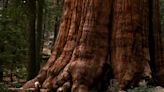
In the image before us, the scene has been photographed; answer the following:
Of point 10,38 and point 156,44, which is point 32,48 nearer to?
point 10,38

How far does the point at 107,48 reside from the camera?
9758 mm

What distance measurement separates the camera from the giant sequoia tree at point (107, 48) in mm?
9297

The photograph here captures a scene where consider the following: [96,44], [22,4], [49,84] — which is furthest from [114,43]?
[22,4]

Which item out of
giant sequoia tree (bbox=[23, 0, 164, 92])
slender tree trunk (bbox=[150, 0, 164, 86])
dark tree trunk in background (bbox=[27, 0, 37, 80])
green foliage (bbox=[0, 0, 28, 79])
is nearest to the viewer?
giant sequoia tree (bbox=[23, 0, 164, 92])

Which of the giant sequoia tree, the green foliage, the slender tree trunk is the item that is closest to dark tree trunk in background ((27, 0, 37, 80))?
the green foliage

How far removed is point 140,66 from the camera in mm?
9469

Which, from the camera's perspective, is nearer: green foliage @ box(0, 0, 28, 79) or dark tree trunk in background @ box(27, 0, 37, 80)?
green foliage @ box(0, 0, 28, 79)

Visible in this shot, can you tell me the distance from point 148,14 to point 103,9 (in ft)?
3.97

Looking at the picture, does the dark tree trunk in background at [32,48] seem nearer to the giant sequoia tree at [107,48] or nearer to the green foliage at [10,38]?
the green foliage at [10,38]

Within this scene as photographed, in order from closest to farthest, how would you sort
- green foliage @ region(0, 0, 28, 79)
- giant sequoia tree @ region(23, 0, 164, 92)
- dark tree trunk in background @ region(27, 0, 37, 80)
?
giant sequoia tree @ region(23, 0, 164, 92) → green foliage @ region(0, 0, 28, 79) → dark tree trunk in background @ region(27, 0, 37, 80)

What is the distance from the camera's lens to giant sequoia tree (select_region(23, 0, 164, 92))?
930cm

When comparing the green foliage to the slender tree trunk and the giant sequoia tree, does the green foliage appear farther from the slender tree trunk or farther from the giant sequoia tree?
the slender tree trunk

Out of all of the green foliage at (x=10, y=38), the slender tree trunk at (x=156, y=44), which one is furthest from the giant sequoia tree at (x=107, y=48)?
the green foliage at (x=10, y=38)

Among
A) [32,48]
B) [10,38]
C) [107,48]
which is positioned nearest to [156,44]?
[107,48]
